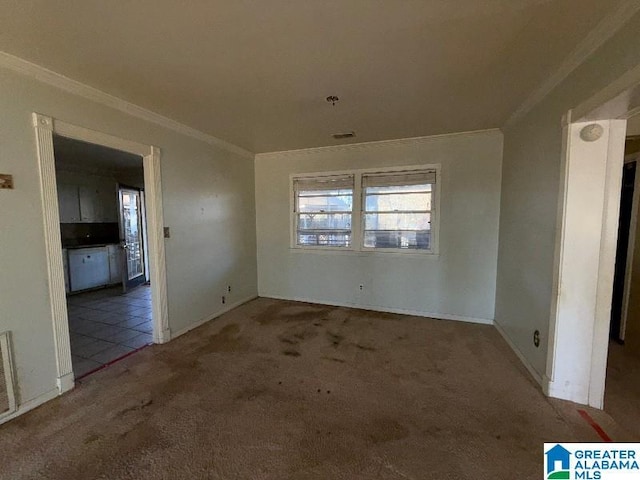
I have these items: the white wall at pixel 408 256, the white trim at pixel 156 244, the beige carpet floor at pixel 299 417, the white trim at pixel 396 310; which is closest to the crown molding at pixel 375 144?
the white wall at pixel 408 256

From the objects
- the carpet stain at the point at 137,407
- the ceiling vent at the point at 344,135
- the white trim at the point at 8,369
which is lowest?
the carpet stain at the point at 137,407

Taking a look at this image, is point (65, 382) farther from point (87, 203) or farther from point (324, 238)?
point (87, 203)

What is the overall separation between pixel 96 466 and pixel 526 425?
2.58 meters

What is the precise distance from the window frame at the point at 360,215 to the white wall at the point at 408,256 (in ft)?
0.18

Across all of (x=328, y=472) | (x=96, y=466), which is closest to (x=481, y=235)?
(x=328, y=472)

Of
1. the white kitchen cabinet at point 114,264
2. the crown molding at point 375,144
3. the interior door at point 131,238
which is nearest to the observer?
the crown molding at point 375,144

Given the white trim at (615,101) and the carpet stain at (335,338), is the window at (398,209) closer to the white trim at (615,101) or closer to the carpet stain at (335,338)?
the carpet stain at (335,338)

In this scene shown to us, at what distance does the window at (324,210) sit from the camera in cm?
429

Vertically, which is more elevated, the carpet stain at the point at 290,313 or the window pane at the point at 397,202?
the window pane at the point at 397,202

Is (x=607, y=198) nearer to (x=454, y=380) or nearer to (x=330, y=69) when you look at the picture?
(x=454, y=380)

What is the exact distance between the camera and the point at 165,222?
10.2 feet

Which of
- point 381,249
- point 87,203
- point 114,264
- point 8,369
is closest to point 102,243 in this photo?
point 114,264

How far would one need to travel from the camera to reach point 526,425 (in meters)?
1.87

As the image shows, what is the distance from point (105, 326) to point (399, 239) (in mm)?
3998
